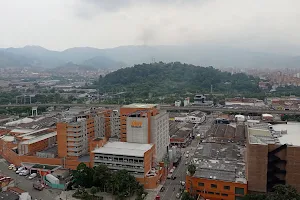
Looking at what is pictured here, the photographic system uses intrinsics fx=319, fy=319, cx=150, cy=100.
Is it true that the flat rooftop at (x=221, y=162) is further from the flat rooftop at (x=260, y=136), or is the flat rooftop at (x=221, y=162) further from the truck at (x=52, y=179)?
the truck at (x=52, y=179)

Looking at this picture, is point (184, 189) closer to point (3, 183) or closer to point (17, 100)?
point (3, 183)

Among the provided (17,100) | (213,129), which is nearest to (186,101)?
(213,129)

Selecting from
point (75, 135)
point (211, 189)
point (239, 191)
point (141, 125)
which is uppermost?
point (141, 125)

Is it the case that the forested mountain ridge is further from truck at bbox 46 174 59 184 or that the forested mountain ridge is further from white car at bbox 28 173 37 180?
truck at bbox 46 174 59 184

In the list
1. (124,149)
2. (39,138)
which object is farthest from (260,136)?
(39,138)

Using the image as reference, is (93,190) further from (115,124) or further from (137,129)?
(115,124)

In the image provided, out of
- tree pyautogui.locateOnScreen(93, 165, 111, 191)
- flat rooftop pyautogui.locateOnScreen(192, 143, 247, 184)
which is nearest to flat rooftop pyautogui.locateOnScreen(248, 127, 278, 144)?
flat rooftop pyautogui.locateOnScreen(192, 143, 247, 184)

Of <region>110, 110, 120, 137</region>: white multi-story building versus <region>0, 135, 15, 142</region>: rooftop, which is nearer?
<region>110, 110, 120, 137</region>: white multi-story building
